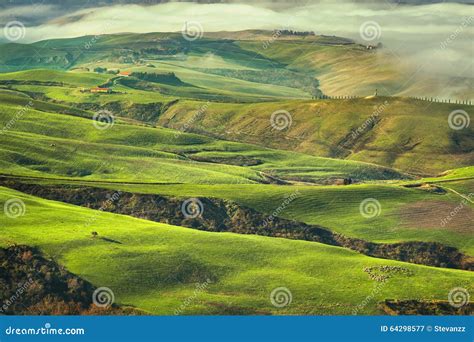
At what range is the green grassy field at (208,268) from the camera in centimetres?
9231

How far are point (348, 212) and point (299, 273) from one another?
143 ft

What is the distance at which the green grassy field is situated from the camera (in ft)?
303

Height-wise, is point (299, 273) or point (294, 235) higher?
point (294, 235)

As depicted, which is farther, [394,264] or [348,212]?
[348,212]

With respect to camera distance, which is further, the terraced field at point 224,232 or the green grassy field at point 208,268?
the terraced field at point 224,232

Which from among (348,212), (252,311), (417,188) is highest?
(417,188)

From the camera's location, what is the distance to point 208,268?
99938 mm

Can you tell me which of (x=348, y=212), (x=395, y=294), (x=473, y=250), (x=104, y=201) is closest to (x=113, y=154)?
(x=104, y=201)

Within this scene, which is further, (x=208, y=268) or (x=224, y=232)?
(x=224, y=232)

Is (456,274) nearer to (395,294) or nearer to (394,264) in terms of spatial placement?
(394,264)

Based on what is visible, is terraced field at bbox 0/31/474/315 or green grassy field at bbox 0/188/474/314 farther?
terraced field at bbox 0/31/474/315

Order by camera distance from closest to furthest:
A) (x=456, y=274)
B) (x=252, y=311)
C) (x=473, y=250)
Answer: (x=252, y=311) → (x=456, y=274) → (x=473, y=250)

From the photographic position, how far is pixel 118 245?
336 ft

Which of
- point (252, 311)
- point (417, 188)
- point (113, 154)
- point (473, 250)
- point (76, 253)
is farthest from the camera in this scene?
point (113, 154)
